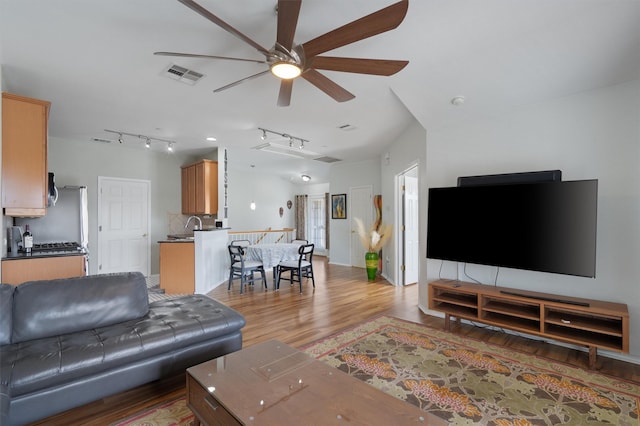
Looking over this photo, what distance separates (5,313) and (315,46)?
275 cm

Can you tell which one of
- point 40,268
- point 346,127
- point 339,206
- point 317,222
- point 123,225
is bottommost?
point 40,268

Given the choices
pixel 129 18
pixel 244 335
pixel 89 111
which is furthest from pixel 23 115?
pixel 244 335

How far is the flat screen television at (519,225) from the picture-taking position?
2.70 meters

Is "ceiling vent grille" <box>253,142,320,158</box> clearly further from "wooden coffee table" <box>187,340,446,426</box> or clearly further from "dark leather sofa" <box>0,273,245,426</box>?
"wooden coffee table" <box>187,340,446,426</box>

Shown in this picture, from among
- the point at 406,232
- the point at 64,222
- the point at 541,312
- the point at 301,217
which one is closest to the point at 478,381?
the point at 541,312

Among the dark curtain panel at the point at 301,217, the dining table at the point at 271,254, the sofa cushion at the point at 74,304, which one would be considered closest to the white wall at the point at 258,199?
the dark curtain panel at the point at 301,217

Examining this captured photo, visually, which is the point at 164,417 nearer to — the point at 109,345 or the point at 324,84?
the point at 109,345

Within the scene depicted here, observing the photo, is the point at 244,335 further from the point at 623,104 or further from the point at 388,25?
the point at 623,104

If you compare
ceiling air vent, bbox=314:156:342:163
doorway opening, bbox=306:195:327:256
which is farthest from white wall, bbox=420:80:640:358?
doorway opening, bbox=306:195:327:256

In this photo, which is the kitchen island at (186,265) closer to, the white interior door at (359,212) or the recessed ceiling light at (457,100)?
the white interior door at (359,212)

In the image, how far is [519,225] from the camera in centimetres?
304

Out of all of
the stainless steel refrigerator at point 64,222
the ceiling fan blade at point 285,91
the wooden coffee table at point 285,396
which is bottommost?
the wooden coffee table at point 285,396

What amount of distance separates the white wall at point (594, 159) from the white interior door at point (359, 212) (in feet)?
13.0

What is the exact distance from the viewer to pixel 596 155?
2848 mm
